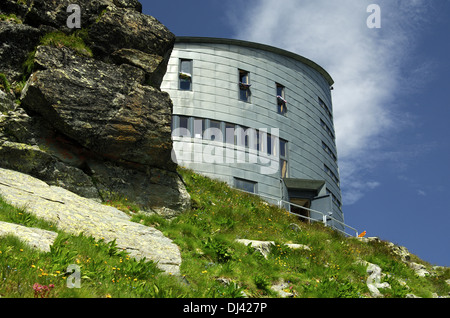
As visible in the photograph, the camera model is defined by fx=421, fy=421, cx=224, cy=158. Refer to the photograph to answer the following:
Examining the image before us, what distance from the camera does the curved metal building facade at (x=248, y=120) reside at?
29.2m

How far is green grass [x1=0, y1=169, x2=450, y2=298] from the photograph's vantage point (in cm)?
779

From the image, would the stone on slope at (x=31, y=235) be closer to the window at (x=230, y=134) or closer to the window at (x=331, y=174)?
the window at (x=230, y=134)

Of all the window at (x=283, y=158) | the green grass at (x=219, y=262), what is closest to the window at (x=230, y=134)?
the window at (x=283, y=158)

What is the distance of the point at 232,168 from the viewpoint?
29016 mm

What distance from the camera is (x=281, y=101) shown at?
112ft

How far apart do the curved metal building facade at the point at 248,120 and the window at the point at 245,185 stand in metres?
0.07

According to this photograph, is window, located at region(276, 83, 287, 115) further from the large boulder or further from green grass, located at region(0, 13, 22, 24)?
green grass, located at region(0, 13, 22, 24)

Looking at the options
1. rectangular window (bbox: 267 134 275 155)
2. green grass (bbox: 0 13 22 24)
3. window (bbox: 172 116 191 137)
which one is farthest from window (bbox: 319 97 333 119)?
green grass (bbox: 0 13 22 24)

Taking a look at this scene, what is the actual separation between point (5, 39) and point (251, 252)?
11.6 m

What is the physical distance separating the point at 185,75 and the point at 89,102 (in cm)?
1737

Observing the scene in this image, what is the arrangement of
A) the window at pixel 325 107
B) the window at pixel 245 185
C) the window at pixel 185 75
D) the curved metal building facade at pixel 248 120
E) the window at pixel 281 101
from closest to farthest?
the window at pixel 245 185 < the curved metal building facade at pixel 248 120 < the window at pixel 185 75 < the window at pixel 281 101 < the window at pixel 325 107

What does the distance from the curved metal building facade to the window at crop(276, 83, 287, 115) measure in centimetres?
8
